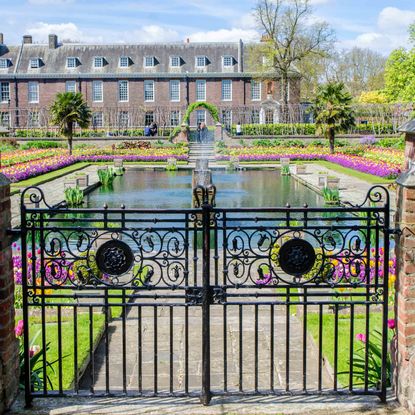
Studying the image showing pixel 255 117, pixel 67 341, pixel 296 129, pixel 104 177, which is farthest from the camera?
pixel 255 117

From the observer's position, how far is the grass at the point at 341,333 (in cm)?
539

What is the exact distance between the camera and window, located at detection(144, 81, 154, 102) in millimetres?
55300

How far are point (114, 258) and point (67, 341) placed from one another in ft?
6.75

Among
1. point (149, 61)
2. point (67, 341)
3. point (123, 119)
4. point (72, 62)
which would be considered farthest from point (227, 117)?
point (67, 341)

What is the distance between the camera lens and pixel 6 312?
4254mm

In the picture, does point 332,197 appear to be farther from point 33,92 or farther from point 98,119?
point 33,92

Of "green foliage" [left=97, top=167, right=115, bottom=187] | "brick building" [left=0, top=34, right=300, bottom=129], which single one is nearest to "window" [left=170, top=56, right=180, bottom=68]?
"brick building" [left=0, top=34, right=300, bottom=129]

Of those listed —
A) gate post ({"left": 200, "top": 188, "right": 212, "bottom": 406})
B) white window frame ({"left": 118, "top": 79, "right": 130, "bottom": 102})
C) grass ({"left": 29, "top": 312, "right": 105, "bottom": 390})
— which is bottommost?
grass ({"left": 29, "top": 312, "right": 105, "bottom": 390})

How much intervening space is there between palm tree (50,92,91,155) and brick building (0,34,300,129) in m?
20.1

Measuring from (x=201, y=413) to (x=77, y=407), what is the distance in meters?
0.80

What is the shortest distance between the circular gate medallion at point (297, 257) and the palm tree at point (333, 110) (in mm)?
29280

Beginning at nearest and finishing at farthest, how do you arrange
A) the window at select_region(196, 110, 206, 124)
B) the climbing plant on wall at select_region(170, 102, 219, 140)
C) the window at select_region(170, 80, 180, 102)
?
the climbing plant on wall at select_region(170, 102, 219, 140), the window at select_region(196, 110, 206, 124), the window at select_region(170, 80, 180, 102)

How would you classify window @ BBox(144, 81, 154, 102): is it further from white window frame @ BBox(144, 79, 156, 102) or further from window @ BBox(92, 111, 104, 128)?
window @ BBox(92, 111, 104, 128)

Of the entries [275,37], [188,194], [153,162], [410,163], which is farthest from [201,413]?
[275,37]
